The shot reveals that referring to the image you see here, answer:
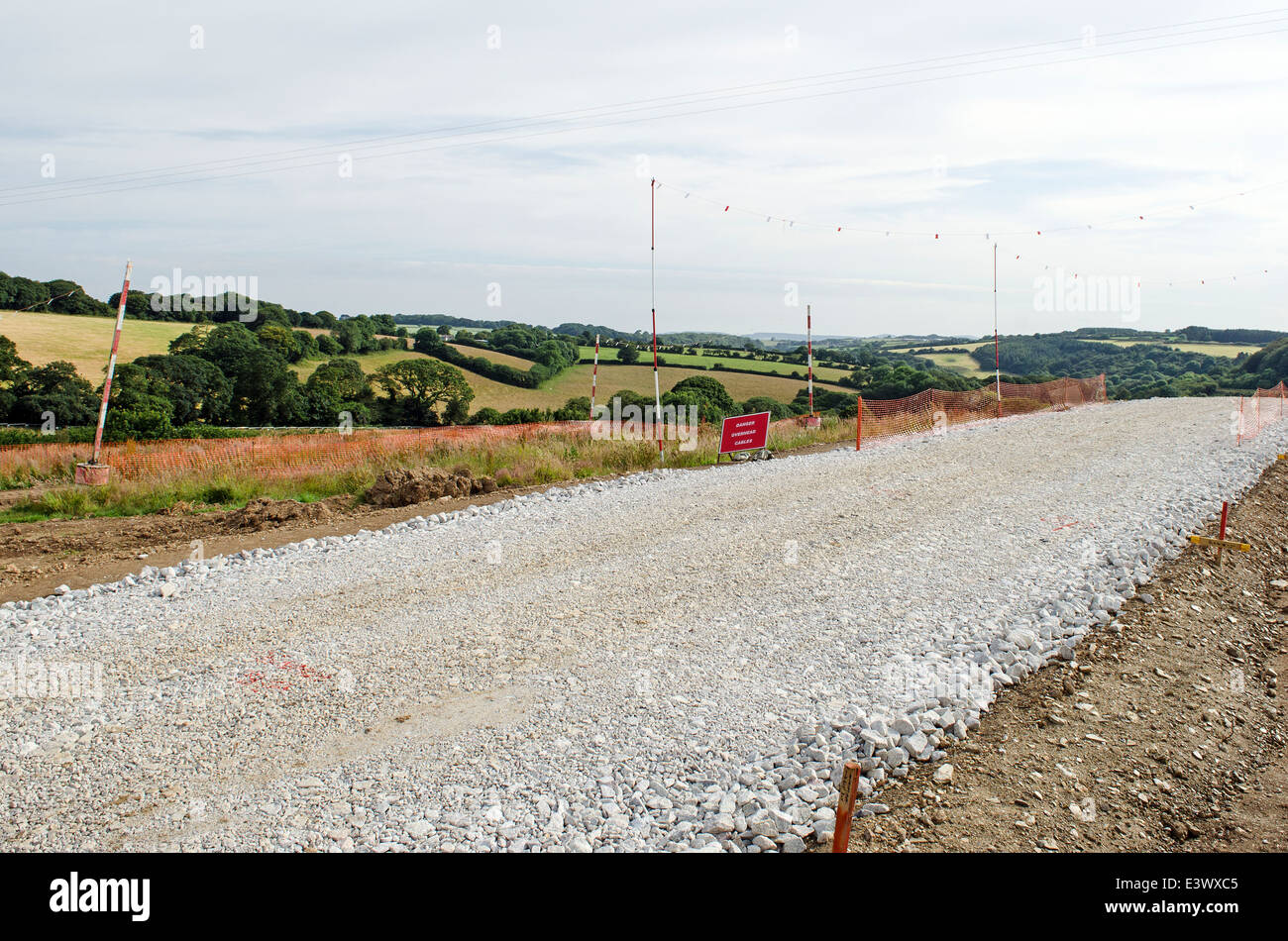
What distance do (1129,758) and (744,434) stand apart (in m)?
12.3

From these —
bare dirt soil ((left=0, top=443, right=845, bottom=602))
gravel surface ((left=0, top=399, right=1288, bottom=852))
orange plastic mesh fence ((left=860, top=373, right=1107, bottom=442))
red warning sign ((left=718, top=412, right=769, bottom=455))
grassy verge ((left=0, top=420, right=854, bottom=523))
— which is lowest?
gravel surface ((left=0, top=399, right=1288, bottom=852))

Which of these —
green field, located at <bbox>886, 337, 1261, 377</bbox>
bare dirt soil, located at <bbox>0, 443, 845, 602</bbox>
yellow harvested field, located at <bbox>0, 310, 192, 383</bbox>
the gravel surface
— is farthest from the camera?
green field, located at <bbox>886, 337, 1261, 377</bbox>

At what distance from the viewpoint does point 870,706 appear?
5508 millimetres

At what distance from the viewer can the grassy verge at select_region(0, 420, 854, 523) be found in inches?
523

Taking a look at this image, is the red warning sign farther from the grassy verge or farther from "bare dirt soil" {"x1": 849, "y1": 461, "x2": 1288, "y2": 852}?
"bare dirt soil" {"x1": 849, "y1": 461, "x2": 1288, "y2": 852}

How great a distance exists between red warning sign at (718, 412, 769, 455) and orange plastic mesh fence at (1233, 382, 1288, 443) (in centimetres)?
1171

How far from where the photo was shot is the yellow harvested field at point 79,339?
49531mm

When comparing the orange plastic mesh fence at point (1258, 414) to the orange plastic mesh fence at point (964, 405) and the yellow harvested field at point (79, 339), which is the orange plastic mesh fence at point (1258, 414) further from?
the yellow harvested field at point (79, 339)

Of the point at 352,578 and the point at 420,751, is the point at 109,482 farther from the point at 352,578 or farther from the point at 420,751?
the point at 420,751

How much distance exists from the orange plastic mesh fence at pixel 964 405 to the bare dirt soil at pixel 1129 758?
12.7m

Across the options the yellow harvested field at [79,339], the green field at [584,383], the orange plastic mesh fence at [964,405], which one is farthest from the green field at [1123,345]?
the yellow harvested field at [79,339]

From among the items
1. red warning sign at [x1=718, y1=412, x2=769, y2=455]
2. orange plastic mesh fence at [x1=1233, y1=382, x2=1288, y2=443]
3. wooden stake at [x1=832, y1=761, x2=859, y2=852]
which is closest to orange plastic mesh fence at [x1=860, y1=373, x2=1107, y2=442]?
red warning sign at [x1=718, y1=412, x2=769, y2=455]

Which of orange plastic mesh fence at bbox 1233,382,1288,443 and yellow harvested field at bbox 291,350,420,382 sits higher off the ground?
yellow harvested field at bbox 291,350,420,382
